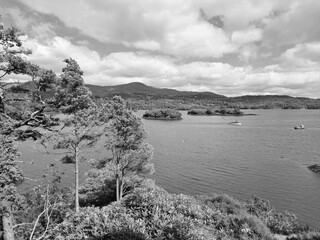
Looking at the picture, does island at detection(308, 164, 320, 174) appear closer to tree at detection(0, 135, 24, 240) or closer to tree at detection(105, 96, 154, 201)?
tree at detection(105, 96, 154, 201)

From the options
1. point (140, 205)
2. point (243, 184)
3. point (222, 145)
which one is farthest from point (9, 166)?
point (222, 145)

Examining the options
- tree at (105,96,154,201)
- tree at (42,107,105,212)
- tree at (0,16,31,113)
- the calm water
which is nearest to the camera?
tree at (0,16,31,113)

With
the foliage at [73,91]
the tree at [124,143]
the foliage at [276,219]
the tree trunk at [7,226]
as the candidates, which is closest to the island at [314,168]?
the foliage at [276,219]

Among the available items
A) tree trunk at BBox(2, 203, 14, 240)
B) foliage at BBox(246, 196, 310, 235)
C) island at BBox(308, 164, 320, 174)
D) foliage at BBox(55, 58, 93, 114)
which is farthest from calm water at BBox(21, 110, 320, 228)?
tree trunk at BBox(2, 203, 14, 240)

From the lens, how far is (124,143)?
29.6m

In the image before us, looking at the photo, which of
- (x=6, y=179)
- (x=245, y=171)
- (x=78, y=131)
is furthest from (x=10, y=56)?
(x=245, y=171)

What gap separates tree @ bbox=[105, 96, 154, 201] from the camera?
2891 centimetres

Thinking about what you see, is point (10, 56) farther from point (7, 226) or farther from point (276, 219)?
point (276, 219)

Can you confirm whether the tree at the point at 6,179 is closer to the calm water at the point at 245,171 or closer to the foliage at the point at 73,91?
the foliage at the point at 73,91

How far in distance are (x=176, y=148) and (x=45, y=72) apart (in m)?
65.0

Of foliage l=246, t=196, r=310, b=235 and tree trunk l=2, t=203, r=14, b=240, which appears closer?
tree trunk l=2, t=203, r=14, b=240

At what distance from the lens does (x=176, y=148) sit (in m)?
77.0

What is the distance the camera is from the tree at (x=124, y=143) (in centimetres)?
2891

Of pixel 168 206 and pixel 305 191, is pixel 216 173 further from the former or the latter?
pixel 168 206
